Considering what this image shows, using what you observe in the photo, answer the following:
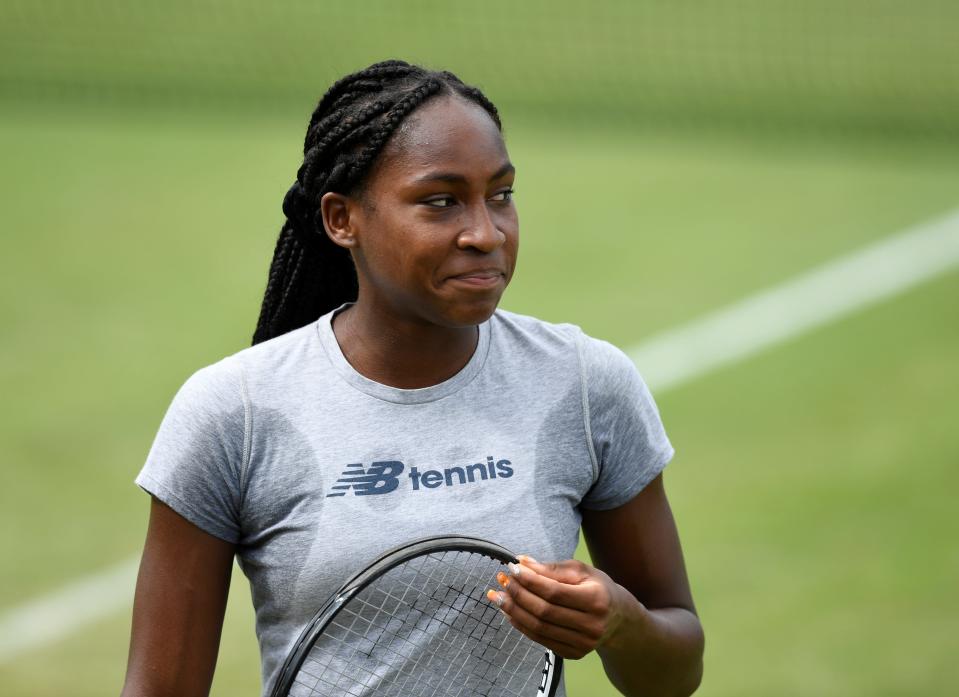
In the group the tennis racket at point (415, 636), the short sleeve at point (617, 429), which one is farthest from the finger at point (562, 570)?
the short sleeve at point (617, 429)

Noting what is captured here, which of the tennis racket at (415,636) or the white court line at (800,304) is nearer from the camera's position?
the tennis racket at (415,636)

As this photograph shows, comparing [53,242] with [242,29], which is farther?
[242,29]

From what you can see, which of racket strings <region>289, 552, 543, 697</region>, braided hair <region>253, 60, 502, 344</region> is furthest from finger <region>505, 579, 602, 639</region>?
braided hair <region>253, 60, 502, 344</region>

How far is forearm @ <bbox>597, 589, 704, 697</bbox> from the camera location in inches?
119

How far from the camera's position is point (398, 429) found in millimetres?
3105

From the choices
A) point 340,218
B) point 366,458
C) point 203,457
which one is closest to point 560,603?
point 366,458

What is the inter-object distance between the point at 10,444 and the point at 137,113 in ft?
18.0

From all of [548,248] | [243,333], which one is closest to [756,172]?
[548,248]

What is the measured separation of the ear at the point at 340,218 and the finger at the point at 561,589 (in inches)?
31.4

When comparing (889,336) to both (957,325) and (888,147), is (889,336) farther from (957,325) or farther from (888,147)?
(888,147)

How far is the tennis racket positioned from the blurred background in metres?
3.12

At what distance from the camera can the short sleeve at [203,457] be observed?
9.96 ft

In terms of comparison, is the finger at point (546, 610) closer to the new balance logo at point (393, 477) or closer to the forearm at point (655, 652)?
the forearm at point (655, 652)

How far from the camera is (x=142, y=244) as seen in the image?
10.5 m
